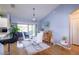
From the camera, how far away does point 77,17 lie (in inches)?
72.4

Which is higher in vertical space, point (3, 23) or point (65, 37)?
point (3, 23)

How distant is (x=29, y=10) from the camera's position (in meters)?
1.88

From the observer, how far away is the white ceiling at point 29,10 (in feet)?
6.10

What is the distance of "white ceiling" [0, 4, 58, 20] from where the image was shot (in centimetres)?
186

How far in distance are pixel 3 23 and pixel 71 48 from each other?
107 cm

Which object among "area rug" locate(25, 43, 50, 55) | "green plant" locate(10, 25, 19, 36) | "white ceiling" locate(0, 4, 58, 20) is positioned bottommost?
"area rug" locate(25, 43, 50, 55)

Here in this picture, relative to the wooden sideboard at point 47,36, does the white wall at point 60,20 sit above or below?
above

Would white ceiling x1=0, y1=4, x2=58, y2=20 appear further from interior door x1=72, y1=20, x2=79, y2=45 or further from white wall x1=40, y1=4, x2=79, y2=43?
interior door x1=72, y1=20, x2=79, y2=45

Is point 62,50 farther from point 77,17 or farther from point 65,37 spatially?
point 77,17

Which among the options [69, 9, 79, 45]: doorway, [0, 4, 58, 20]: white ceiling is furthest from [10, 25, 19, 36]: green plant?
[69, 9, 79, 45]: doorway

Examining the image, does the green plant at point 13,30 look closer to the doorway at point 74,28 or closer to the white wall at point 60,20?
the white wall at point 60,20

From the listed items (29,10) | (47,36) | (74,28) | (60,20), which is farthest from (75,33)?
(29,10)

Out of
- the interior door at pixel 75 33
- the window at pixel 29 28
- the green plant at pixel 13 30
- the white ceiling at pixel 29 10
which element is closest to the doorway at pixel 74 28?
the interior door at pixel 75 33
